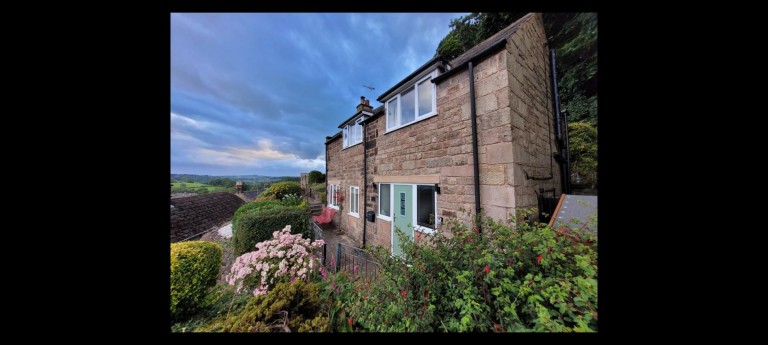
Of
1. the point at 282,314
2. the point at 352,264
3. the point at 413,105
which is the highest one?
the point at 413,105

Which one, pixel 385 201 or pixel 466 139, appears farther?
pixel 385 201

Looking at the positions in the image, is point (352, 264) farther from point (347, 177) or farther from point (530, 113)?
point (530, 113)

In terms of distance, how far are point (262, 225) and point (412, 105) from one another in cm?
507

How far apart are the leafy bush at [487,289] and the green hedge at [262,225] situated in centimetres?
371

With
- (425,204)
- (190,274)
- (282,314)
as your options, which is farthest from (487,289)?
(190,274)

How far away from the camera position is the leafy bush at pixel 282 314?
1.80 m

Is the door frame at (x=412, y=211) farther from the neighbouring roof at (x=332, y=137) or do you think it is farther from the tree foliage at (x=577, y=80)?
the tree foliage at (x=577, y=80)

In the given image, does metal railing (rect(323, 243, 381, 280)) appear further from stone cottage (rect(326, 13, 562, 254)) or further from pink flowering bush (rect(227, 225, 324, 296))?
pink flowering bush (rect(227, 225, 324, 296))

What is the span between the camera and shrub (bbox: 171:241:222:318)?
2344 mm

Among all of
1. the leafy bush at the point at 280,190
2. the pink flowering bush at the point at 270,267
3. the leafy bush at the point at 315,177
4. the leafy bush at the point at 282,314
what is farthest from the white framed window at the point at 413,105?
the leafy bush at the point at 315,177

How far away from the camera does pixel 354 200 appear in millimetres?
7641

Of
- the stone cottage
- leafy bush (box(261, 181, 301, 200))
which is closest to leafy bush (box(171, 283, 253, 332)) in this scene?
the stone cottage
